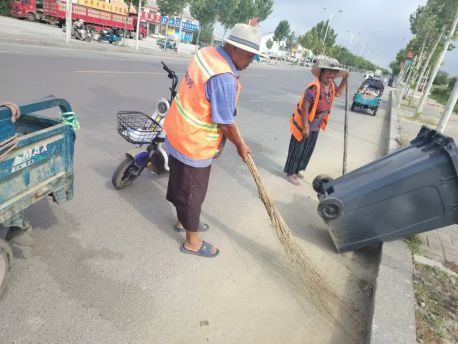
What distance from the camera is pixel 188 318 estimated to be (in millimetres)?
2338

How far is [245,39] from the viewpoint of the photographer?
2.43m

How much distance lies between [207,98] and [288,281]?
1.64 meters

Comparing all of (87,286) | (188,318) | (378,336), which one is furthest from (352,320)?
(87,286)

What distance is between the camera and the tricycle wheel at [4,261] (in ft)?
6.93

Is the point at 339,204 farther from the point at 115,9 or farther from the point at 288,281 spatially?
the point at 115,9

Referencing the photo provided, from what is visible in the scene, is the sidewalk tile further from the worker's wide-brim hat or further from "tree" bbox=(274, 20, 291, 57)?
"tree" bbox=(274, 20, 291, 57)

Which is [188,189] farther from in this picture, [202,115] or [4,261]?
[4,261]

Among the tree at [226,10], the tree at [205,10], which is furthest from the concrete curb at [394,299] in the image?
the tree at [226,10]

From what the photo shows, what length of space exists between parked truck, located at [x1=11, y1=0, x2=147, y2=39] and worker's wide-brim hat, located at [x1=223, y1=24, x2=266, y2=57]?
26.1 meters

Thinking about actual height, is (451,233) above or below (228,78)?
below

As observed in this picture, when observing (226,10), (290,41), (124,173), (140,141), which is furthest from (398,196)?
(290,41)

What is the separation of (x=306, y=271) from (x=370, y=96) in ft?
43.1

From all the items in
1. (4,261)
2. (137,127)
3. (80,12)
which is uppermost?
(80,12)

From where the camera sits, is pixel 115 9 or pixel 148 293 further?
pixel 115 9
